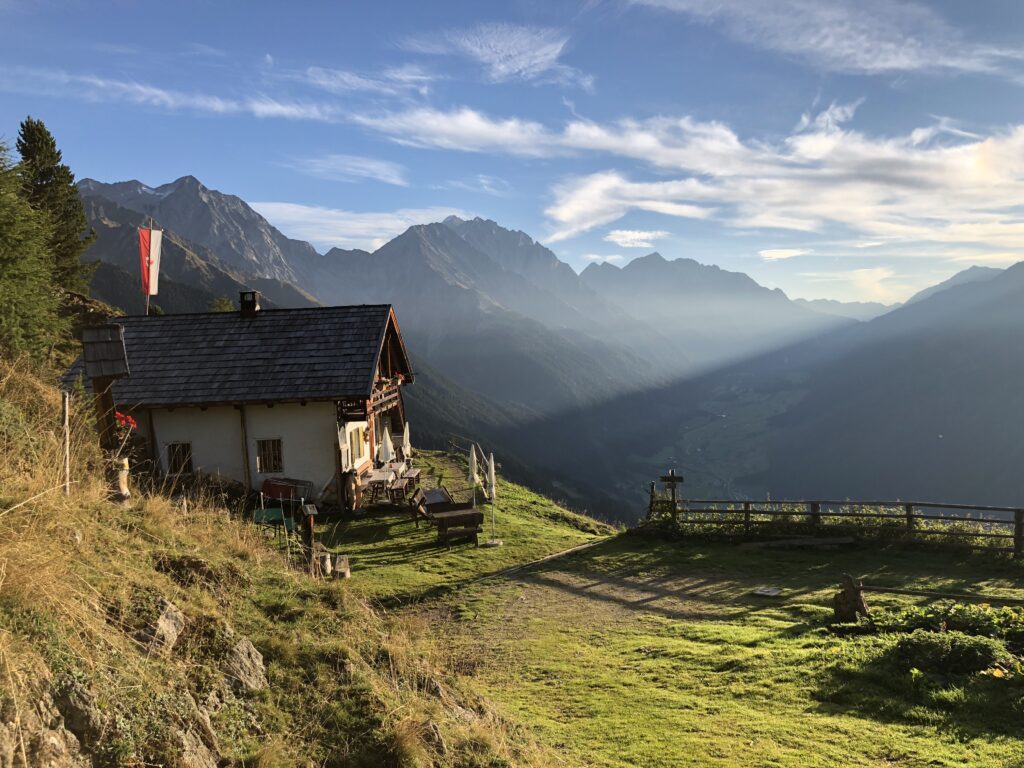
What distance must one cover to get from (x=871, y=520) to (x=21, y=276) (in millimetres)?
28268

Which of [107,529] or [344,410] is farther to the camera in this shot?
[344,410]

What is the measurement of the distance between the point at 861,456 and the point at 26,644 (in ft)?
706

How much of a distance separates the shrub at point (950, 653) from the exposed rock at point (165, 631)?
917cm

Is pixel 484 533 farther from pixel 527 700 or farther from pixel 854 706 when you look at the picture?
pixel 854 706

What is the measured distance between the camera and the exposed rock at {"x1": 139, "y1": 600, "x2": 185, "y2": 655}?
5035 mm

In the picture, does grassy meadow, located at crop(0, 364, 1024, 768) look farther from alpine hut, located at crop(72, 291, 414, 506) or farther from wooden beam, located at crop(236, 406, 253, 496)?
wooden beam, located at crop(236, 406, 253, 496)

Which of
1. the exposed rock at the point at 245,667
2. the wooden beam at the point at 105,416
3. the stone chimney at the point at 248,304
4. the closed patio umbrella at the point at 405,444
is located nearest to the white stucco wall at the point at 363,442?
the closed patio umbrella at the point at 405,444

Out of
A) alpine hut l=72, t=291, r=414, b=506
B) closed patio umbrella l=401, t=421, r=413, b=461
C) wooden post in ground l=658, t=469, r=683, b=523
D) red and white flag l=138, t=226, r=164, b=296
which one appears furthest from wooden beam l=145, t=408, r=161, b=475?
wooden post in ground l=658, t=469, r=683, b=523

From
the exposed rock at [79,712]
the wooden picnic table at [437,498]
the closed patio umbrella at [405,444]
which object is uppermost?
the closed patio umbrella at [405,444]

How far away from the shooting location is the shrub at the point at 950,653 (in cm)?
818

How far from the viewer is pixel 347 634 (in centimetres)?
691

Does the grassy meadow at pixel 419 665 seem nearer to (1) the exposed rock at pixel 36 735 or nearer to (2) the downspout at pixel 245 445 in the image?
(1) the exposed rock at pixel 36 735

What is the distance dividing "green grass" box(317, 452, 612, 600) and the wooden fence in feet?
10.9

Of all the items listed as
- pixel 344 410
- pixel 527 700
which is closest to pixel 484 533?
pixel 344 410
